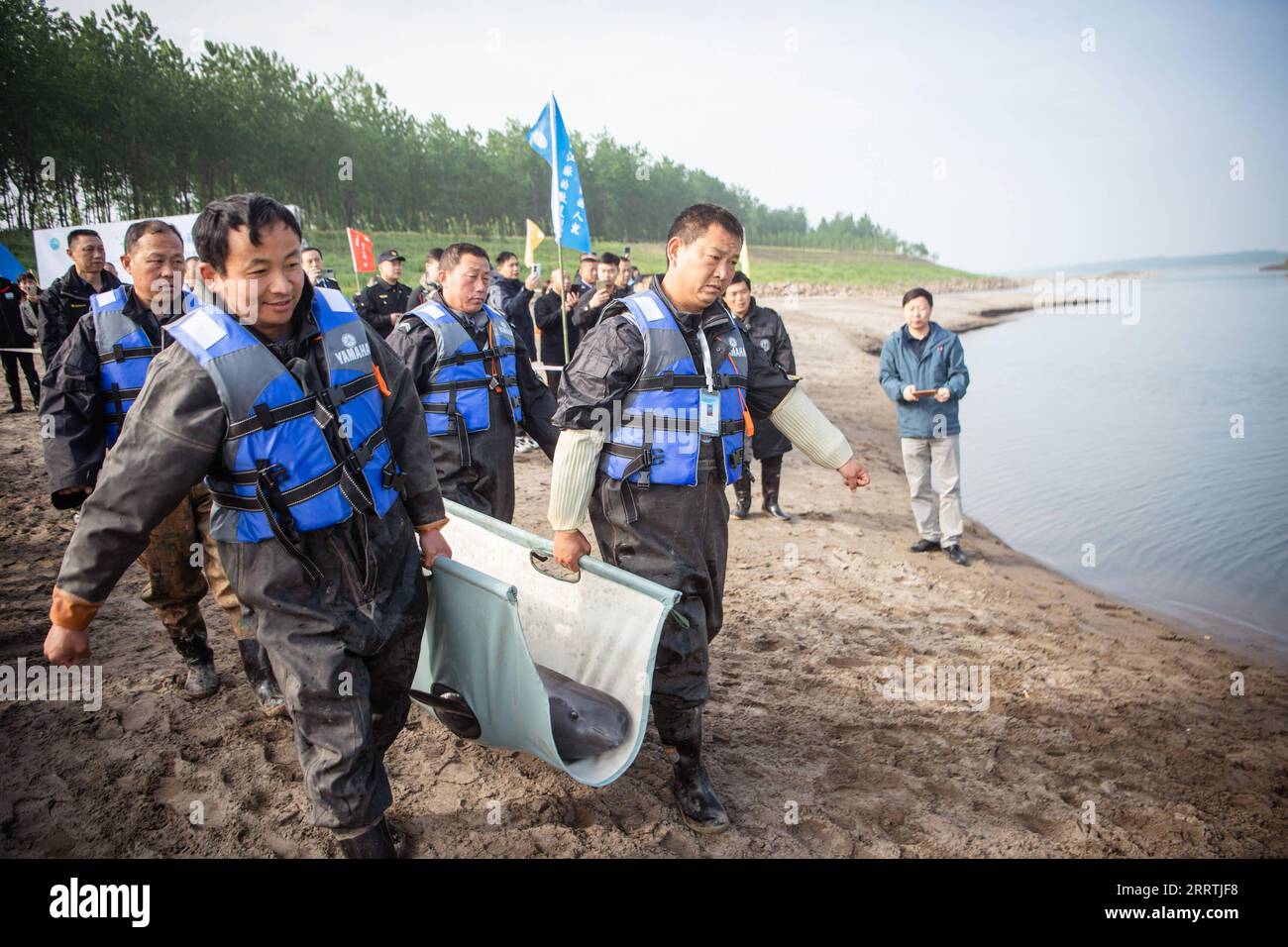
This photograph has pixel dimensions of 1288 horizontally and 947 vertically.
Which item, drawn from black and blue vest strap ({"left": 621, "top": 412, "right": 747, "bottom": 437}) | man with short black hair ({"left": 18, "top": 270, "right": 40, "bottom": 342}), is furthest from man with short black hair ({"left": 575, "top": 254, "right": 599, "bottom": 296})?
black and blue vest strap ({"left": 621, "top": 412, "right": 747, "bottom": 437})

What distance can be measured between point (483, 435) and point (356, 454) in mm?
2256

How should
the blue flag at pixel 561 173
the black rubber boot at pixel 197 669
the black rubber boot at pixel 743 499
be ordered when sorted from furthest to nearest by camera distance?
the blue flag at pixel 561 173 → the black rubber boot at pixel 743 499 → the black rubber boot at pixel 197 669

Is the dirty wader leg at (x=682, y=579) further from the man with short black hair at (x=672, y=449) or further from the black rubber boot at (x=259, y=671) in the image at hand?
the black rubber boot at (x=259, y=671)

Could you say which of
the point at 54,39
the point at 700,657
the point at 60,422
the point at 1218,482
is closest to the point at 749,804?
the point at 700,657

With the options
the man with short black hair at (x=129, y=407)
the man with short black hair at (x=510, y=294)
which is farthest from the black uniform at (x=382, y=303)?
the man with short black hair at (x=129, y=407)

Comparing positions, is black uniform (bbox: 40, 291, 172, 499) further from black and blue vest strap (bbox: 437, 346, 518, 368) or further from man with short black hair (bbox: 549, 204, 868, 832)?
man with short black hair (bbox: 549, 204, 868, 832)

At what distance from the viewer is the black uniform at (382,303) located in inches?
419

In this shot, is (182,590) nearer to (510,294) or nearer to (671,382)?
(671,382)

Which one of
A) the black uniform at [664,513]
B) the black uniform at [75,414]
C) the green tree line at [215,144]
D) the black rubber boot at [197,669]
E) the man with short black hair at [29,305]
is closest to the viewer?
the black uniform at [664,513]

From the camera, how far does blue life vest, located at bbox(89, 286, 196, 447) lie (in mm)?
3863

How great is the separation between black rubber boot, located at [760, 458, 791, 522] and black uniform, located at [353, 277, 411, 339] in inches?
229

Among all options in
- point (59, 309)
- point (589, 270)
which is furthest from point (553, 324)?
point (59, 309)

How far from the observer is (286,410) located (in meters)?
2.30
